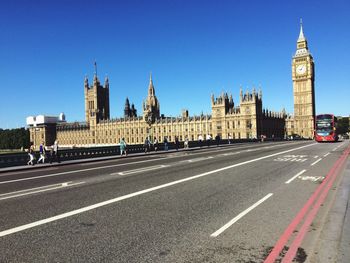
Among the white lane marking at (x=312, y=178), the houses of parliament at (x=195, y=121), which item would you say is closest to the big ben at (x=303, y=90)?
the houses of parliament at (x=195, y=121)

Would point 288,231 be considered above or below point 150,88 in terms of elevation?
below

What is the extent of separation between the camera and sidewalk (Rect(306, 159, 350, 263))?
483 centimetres

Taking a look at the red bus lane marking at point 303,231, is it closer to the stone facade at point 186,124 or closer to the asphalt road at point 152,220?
the asphalt road at point 152,220

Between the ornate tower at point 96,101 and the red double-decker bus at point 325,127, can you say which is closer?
the red double-decker bus at point 325,127

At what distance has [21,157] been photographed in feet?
78.1

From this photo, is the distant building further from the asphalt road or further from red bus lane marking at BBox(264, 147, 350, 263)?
red bus lane marking at BBox(264, 147, 350, 263)

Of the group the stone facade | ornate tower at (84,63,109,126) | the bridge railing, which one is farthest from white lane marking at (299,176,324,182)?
ornate tower at (84,63,109,126)

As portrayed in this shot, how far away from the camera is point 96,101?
159 m

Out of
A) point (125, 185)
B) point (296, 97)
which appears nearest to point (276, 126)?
point (296, 97)

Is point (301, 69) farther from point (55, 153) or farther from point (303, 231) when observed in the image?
point (303, 231)

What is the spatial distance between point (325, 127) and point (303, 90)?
90.0 m

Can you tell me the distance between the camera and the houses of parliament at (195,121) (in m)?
110

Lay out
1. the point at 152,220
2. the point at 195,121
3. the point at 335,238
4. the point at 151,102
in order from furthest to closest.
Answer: the point at 151,102 → the point at 195,121 → the point at 152,220 → the point at 335,238

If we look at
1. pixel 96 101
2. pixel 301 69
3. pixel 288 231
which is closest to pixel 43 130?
pixel 96 101
